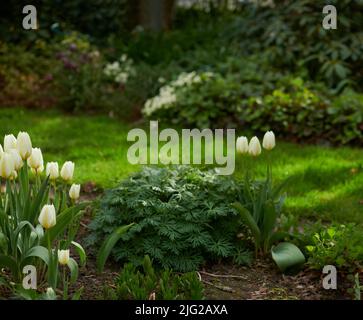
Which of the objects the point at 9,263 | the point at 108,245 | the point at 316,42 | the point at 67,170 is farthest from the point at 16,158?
the point at 316,42

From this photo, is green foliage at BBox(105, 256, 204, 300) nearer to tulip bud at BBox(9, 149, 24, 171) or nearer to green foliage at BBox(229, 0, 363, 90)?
tulip bud at BBox(9, 149, 24, 171)

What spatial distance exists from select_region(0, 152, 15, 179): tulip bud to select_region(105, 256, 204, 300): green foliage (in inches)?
31.3

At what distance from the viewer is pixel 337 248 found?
3732 mm

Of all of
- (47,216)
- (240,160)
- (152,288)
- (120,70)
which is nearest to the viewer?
(47,216)

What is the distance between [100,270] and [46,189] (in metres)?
0.57

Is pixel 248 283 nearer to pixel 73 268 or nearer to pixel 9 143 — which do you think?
pixel 73 268

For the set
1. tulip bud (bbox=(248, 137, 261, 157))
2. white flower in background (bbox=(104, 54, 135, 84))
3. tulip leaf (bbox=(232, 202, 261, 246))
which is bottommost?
tulip leaf (bbox=(232, 202, 261, 246))

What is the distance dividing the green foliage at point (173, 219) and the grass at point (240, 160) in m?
0.68

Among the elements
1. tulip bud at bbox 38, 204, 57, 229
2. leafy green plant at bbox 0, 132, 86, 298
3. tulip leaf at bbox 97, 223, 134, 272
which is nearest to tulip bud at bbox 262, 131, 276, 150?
tulip leaf at bbox 97, 223, 134, 272

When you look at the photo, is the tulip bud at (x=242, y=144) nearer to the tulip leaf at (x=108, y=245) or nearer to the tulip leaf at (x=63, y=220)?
the tulip leaf at (x=108, y=245)

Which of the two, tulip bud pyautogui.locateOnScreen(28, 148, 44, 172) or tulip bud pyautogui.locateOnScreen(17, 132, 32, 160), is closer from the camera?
tulip bud pyautogui.locateOnScreen(17, 132, 32, 160)

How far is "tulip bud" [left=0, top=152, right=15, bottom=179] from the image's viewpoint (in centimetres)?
323

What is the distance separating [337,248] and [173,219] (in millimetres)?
995
